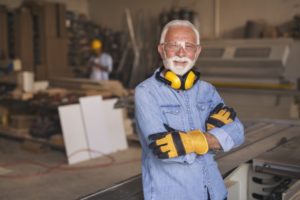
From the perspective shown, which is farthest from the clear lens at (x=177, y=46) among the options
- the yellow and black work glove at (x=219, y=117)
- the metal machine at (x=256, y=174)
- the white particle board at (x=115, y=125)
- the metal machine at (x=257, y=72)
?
the metal machine at (x=257, y=72)

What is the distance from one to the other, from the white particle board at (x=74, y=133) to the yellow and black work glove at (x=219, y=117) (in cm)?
270

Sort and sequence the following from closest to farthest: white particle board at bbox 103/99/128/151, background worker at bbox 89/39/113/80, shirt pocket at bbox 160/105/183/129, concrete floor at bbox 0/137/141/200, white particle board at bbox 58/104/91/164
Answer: shirt pocket at bbox 160/105/183/129, concrete floor at bbox 0/137/141/200, white particle board at bbox 58/104/91/164, white particle board at bbox 103/99/128/151, background worker at bbox 89/39/113/80

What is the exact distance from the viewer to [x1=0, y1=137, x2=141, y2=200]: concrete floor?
317 cm

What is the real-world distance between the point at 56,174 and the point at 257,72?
124 inches

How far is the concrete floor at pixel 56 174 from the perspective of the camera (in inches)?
125

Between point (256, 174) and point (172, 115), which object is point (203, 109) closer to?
point (172, 115)

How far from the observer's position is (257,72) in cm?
531

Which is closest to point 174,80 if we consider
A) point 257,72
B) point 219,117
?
point 219,117

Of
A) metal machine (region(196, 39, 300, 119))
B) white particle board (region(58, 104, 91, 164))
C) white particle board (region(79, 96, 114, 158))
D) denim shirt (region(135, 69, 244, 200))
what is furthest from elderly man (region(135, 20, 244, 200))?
metal machine (region(196, 39, 300, 119))

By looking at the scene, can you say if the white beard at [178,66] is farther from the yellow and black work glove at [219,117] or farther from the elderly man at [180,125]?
the yellow and black work glove at [219,117]

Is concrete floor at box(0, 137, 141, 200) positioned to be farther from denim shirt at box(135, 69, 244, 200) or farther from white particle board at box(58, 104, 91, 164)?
denim shirt at box(135, 69, 244, 200)

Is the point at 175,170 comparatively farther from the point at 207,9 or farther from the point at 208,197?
the point at 207,9

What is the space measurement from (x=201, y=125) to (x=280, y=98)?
13.3 feet

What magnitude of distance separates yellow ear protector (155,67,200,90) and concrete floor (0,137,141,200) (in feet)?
6.26
